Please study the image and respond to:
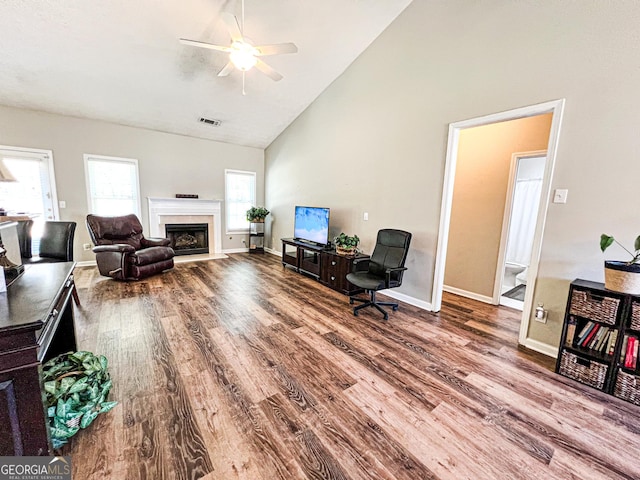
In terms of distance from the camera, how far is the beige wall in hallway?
3.31m

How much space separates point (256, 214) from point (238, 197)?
2.47 feet

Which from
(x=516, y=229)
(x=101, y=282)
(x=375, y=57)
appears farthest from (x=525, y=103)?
(x=101, y=282)

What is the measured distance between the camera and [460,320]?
10.0 ft

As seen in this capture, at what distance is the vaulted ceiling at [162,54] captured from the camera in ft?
9.66

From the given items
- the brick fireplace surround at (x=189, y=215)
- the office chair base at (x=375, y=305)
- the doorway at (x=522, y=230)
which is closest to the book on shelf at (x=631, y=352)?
the doorway at (x=522, y=230)

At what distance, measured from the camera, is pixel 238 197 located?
6.67 metres

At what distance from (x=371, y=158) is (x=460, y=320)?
252 centimetres

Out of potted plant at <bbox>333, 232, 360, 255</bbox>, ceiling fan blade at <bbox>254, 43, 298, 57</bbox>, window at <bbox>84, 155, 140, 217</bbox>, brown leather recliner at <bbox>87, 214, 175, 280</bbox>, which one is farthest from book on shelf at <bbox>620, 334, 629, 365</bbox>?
window at <bbox>84, 155, 140, 217</bbox>

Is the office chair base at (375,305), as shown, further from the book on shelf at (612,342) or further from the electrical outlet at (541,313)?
the book on shelf at (612,342)

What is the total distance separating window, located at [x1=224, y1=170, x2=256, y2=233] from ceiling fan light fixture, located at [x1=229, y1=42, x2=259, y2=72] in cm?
390

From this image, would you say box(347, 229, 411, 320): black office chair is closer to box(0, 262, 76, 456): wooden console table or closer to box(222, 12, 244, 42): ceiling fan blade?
box(0, 262, 76, 456): wooden console table

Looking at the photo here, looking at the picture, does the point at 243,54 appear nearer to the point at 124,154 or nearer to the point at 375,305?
the point at 375,305

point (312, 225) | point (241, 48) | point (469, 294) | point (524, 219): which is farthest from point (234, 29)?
point (524, 219)

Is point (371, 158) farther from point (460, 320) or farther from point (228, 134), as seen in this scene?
point (228, 134)
